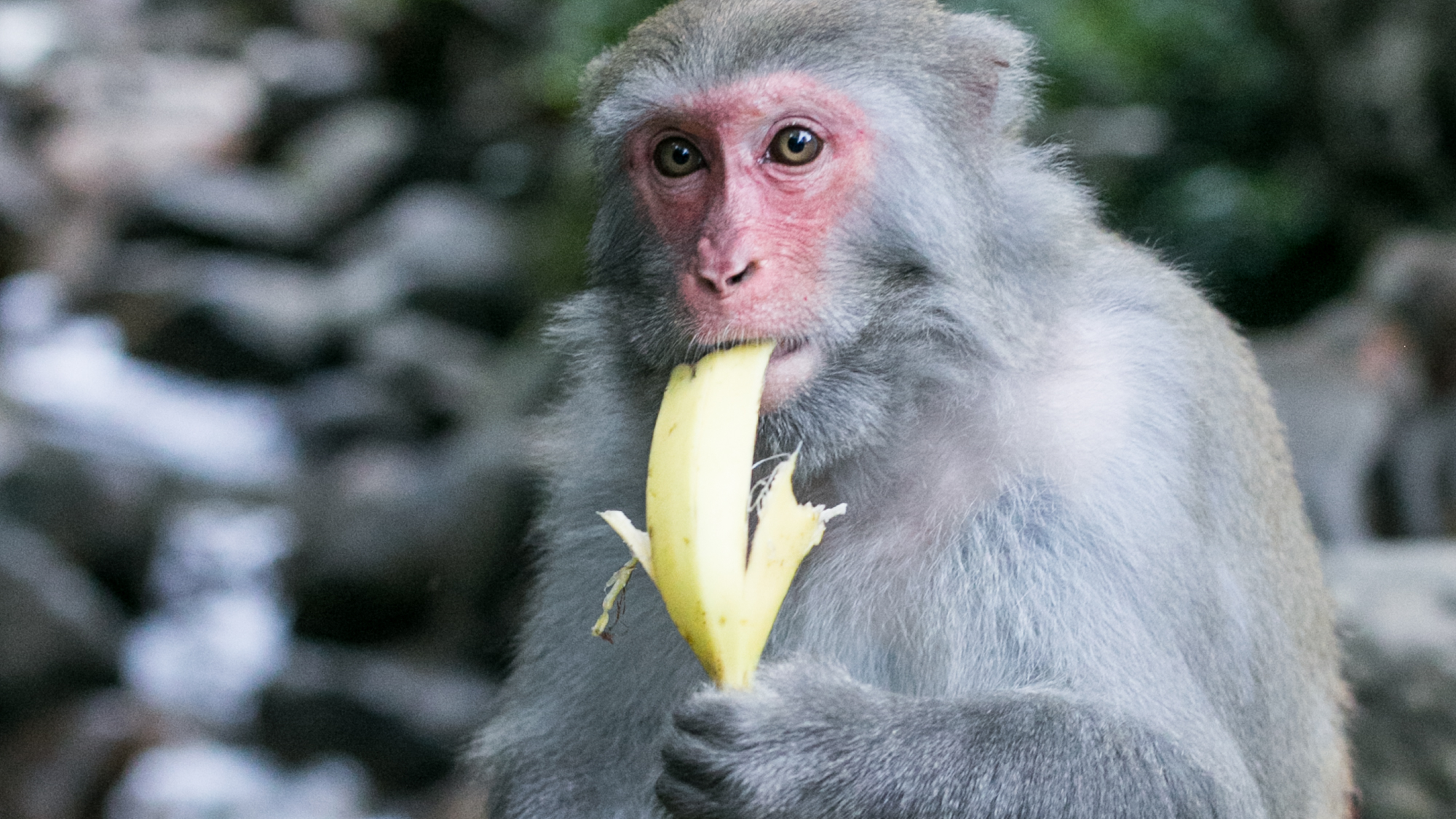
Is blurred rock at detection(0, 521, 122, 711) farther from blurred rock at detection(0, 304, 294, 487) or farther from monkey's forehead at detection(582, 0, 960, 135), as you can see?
monkey's forehead at detection(582, 0, 960, 135)

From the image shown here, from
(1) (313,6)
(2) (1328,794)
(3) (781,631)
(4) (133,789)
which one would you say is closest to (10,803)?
(4) (133,789)

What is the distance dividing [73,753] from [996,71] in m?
7.49

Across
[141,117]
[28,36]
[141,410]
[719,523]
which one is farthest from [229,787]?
[28,36]

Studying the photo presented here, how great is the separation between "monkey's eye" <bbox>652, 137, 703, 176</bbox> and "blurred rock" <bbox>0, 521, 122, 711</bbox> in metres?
7.03

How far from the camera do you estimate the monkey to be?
247 centimetres

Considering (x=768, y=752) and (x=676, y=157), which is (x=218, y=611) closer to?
(x=676, y=157)

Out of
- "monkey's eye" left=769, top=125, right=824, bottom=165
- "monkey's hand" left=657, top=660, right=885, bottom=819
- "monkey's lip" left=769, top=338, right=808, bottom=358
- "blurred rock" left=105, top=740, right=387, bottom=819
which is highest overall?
"blurred rock" left=105, top=740, right=387, bottom=819

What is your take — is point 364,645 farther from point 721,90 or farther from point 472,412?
point 721,90

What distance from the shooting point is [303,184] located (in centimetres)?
1559

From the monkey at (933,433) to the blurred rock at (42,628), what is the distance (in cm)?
658

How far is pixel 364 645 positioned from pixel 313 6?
1216 centimetres

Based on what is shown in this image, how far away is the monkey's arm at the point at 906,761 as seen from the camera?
2.43 m

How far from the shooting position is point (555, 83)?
920 centimetres

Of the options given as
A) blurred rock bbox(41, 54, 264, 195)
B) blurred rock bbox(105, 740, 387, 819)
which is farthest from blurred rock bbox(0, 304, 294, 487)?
blurred rock bbox(41, 54, 264, 195)
